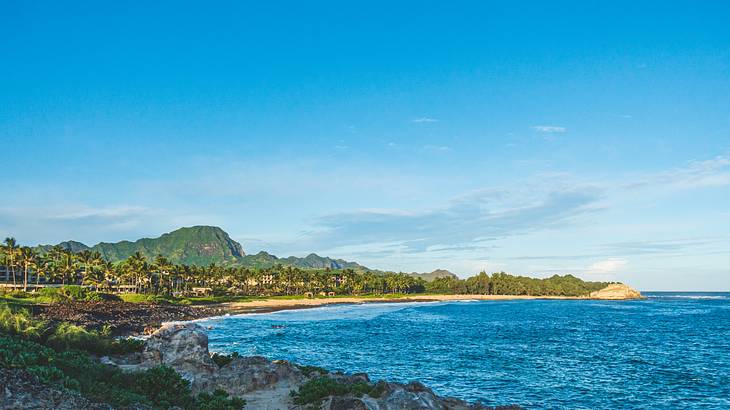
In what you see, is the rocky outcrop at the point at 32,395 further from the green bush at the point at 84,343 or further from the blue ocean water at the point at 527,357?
the blue ocean water at the point at 527,357

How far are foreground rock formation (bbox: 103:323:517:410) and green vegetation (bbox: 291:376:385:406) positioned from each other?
1.08 ft

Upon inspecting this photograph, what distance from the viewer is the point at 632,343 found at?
75.4 m

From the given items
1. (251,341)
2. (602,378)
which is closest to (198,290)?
(251,341)

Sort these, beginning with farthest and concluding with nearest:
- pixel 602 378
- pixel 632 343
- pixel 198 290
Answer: pixel 198 290, pixel 632 343, pixel 602 378

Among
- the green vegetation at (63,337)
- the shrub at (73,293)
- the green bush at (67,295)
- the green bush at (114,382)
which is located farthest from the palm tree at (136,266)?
the green bush at (114,382)

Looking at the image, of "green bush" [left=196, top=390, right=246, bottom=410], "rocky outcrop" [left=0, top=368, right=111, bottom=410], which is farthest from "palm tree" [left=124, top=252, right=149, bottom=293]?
"rocky outcrop" [left=0, top=368, right=111, bottom=410]

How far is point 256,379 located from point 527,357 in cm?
4021

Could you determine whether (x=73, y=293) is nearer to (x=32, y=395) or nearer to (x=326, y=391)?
(x=326, y=391)

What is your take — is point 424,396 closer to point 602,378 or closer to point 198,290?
point 602,378

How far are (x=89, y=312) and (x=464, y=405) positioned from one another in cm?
8341

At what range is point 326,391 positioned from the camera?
27438 millimetres

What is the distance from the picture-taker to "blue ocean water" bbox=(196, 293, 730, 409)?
136ft

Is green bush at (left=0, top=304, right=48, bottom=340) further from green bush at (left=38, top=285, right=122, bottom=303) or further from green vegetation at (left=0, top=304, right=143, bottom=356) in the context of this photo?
green bush at (left=38, top=285, right=122, bottom=303)

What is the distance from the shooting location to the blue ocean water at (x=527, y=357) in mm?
41344
